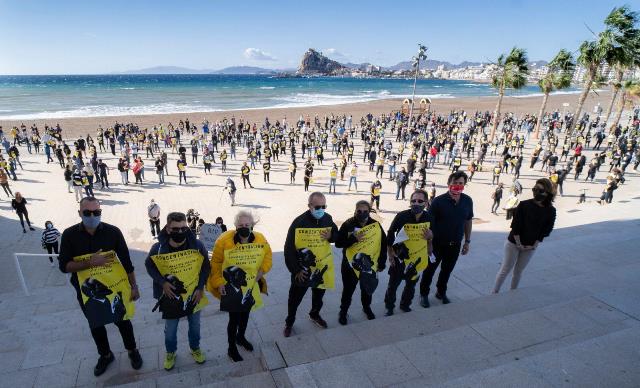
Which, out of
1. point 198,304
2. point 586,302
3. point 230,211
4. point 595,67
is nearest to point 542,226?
point 586,302

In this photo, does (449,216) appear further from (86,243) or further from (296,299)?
(86,243)

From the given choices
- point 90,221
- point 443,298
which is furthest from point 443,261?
point 90,221

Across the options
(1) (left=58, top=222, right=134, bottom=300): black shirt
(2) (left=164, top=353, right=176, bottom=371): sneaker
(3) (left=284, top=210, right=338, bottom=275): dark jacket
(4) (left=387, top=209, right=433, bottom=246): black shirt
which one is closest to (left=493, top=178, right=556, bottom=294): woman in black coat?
(4) (left=387, top=209, right=433, bottom=246): black shirt

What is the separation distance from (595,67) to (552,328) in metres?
26.7

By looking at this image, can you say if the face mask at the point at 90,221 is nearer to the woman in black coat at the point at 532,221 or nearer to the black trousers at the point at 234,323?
the black trousers at the point at 234,323

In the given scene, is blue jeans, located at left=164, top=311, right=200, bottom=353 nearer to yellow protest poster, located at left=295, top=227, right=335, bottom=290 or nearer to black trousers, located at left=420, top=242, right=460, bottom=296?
yellow protest poster, located at left=295, top=227, right=335, bottom=290

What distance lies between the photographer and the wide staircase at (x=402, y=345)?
10.2 feet

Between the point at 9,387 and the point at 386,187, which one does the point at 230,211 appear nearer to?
the point at 386,187

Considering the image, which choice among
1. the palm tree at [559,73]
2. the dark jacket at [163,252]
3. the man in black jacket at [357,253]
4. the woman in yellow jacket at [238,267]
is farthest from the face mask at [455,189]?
the palm tree at [559,73]

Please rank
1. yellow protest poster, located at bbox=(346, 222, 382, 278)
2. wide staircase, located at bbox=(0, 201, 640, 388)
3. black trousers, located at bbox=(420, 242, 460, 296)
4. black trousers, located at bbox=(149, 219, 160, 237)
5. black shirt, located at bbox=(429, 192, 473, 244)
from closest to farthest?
wide staircase, located at bbox=(0, 201, 640, 388), yellow protest poster, located at bbox=(346, 222, 382, 278), black shirt, located at bbox=(429, 192, 473, 244), black trousers, located at bbox=(420, 242, 460, 296), black trousers, located at bbox=(149, 219, 160, 237)

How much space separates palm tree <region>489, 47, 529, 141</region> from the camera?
28172 mm

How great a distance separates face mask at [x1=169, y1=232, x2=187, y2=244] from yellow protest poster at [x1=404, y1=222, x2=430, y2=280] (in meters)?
2.56

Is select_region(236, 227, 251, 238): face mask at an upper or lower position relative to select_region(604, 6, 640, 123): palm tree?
lower

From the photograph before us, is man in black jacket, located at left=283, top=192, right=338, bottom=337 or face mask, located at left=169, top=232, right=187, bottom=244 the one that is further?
man in black jacket, located at left=283, top=192, right=338, bottom=337
